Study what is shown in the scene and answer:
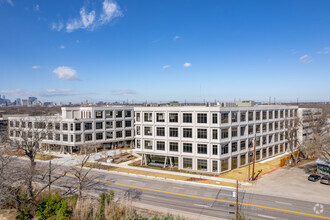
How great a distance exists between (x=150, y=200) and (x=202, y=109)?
22.0m

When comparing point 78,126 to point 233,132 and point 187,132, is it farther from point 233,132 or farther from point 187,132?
point 233,132

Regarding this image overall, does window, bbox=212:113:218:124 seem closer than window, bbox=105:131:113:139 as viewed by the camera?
Yes

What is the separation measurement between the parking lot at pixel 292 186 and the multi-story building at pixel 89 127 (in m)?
47.2

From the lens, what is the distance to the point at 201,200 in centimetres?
3338

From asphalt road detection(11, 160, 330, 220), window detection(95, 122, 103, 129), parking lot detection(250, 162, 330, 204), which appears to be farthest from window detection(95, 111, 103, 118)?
parking lot detection(250, 162, 330, 204)

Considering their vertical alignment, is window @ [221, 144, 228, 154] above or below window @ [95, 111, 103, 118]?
below

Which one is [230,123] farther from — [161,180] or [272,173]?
[161,180]

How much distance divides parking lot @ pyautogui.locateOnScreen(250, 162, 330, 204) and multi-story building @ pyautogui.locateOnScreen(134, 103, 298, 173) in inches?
322

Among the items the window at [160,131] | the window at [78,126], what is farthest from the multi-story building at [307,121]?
the window at [78,126]

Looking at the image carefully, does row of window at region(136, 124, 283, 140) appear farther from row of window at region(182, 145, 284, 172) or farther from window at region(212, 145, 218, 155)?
row of window at region(182, 145, 284, 172)

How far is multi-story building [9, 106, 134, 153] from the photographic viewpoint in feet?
219

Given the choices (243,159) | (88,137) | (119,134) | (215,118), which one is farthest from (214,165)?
(88,137)

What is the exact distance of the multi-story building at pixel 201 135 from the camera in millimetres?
46594

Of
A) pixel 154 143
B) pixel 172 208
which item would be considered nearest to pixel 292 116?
pixel 154 143
